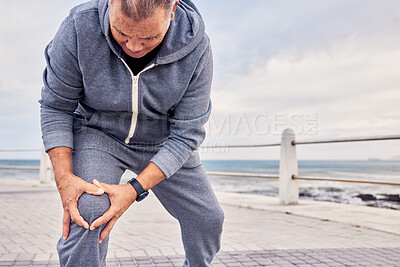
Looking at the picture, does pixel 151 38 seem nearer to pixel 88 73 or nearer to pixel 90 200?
pixel 88 73

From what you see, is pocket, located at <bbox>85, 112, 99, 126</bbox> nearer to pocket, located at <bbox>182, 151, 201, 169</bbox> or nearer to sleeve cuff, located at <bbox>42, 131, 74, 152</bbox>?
sleeve cuff, located at <bbox>42, 131, 74, 152</bbox>

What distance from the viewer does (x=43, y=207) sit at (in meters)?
7.49

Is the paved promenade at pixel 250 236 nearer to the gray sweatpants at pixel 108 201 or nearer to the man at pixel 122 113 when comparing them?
the gray sweatpants at pixel 108 201

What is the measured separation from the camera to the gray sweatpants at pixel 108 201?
1912mm

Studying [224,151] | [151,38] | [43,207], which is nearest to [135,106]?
[151,38]

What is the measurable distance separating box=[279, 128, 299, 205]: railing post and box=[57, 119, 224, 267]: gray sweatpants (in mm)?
5145

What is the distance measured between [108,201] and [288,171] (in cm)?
589

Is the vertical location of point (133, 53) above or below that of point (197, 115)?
above

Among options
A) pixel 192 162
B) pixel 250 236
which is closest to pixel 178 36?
pixel 192 162

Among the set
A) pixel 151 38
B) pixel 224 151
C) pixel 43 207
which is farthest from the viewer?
pixel 224 151

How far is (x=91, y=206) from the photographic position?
1.90 metres

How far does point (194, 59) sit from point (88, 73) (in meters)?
0.50

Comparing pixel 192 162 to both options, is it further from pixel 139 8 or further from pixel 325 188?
pixel 325 188

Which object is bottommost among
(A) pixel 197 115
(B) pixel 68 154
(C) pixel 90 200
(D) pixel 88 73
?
(C) pixel 90 200
